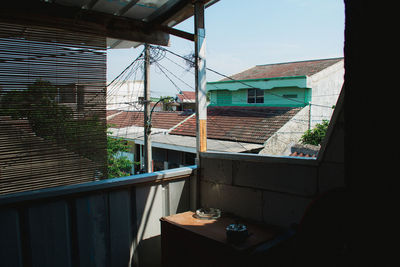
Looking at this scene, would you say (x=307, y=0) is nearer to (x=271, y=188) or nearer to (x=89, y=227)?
(x=271, y=188)

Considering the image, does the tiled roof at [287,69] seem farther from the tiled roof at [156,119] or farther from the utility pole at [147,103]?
the utility pole at [147,103]

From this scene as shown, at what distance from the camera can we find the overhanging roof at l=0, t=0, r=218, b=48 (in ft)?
7.82

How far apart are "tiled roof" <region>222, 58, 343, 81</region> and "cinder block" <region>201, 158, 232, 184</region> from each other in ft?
24.0

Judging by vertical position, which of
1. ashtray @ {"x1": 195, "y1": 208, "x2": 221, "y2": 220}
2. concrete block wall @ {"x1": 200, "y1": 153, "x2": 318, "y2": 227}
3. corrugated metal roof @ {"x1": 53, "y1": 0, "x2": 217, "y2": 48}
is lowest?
ashtray @ {"x1": 195, "y1": 208, "x2": 221, "y2": 220}

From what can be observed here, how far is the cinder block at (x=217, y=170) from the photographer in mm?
2775

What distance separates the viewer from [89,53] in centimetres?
276

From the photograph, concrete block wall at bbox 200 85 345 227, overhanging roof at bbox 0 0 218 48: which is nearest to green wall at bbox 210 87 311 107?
overhanging roof at bbox 0 0 218 48

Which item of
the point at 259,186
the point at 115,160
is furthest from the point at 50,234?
the point at 115,160

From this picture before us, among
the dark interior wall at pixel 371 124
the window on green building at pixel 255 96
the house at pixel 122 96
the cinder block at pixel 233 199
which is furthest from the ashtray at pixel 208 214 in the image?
the window on green building at pixel 255 96

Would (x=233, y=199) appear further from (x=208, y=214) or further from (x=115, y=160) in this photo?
(x=115, y=160)

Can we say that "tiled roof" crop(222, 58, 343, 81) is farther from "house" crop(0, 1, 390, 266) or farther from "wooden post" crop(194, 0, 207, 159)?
"house" crop(0, 1, 390, 266)

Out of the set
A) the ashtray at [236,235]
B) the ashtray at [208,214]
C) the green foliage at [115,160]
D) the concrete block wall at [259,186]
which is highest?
the concrete block wall at [259,186]

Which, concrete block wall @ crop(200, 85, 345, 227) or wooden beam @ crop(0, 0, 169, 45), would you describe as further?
wooden beam @ crop(0, 0, 169, 45)

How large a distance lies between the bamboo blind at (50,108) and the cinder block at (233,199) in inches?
43.8
